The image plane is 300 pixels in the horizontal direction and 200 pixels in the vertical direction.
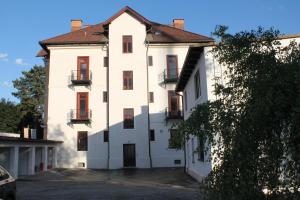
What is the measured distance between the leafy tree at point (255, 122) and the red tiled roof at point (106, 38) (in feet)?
90.8

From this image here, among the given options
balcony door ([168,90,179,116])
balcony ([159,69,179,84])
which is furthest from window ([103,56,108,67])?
balcony door ([168,90,179,116])

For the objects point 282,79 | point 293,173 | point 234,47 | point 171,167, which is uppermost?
point 234,47

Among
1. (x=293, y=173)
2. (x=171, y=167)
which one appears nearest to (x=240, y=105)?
(x=293, y=173)

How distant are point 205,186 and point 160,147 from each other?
85.0ft

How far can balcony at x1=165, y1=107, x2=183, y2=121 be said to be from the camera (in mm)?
31328

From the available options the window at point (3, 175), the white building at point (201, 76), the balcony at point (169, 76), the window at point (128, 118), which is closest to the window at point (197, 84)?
the white building at point (201, 76)

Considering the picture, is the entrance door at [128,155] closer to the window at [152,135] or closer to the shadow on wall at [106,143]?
the shadow on wall at [106,143]

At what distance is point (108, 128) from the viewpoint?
31.6m

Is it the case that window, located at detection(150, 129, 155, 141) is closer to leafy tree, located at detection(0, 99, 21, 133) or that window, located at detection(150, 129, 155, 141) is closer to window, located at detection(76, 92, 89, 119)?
window, located at detection(76, 92, 89, 119)

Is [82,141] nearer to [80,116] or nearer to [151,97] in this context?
[80,116]

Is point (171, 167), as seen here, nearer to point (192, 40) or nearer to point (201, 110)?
point (192, 40)

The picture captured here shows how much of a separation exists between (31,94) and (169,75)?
34.6 m

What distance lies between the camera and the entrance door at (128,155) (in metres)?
31.4

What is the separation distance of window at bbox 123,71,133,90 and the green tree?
2678 centimetres
